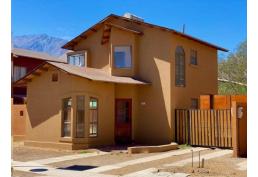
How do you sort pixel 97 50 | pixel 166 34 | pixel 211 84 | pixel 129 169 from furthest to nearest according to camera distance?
pixel 211 84 → pixel 97 50 → pixel 166 34 → pixel 129 169

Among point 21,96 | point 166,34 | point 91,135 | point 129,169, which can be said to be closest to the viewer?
point 129,169

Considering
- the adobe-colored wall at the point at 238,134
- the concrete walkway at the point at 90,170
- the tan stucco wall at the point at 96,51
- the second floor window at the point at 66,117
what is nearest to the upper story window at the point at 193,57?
the tan stucco wall at the point at 96,51

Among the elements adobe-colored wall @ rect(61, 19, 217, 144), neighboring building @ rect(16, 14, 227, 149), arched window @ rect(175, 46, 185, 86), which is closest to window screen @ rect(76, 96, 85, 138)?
neighboring building @ rect(16, 14, 227, 149)

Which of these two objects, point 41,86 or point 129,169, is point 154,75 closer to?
point 41,86

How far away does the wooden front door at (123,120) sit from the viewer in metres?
18.2

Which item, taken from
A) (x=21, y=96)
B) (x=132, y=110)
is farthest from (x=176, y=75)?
(x=21, y=96)

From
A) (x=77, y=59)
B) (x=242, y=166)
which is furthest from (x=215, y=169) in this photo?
(x=77, y=59)

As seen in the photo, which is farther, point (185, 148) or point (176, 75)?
point (176, 75)

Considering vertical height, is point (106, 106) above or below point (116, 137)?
above

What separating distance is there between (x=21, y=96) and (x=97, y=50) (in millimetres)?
11890

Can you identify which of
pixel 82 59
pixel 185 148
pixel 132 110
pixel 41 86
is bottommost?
pixel 185 148

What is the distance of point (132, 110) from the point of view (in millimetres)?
18594

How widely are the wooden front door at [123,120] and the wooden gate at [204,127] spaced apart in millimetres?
2486

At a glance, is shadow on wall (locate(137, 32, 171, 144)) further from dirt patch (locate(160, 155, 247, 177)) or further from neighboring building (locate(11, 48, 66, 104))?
neighboring building (locate(11, 48, 66, 104))
